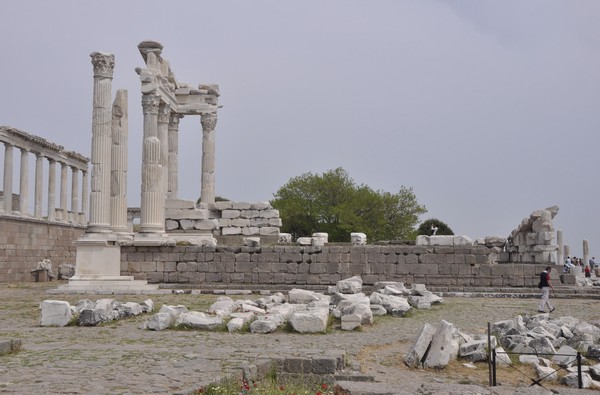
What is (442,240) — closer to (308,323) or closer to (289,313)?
(289,313)

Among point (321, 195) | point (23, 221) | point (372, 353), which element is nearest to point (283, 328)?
point (372, 353)

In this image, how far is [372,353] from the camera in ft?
34.8

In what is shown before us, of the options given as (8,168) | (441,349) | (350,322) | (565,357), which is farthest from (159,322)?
(8,168)

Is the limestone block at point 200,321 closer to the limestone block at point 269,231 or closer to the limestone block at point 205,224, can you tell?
the limestone block at point 205,224

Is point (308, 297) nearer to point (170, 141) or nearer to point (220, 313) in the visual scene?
point (220, 313)

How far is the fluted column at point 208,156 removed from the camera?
99.5ft

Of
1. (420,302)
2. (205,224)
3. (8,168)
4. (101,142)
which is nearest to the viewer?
(420,302)

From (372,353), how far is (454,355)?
1262 millimetres

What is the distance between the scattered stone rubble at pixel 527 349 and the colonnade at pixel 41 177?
28170mm

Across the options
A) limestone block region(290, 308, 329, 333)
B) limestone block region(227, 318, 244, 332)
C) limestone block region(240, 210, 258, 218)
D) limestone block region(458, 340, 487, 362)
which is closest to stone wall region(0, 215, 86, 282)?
limestone block region(240, 210, 258, 218)

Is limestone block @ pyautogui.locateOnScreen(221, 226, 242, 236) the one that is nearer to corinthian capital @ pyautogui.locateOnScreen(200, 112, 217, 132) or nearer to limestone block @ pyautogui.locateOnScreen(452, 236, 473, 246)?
corinthian capital @ pyautogui.locateOnScreen(200, 112, 217, 132)

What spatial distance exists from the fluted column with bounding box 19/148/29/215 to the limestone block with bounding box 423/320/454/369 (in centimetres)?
3083

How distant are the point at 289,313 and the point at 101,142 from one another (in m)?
11.9

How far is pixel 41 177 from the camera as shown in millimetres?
40656
